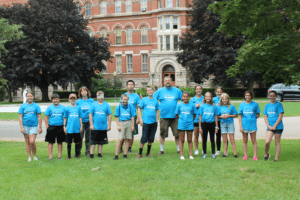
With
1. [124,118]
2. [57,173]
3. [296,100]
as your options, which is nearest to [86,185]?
[57,173]

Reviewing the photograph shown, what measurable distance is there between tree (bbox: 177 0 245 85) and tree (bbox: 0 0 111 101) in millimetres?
10625

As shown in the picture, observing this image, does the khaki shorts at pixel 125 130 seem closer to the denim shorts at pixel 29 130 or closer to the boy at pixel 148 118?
the boy at pixel 148 118

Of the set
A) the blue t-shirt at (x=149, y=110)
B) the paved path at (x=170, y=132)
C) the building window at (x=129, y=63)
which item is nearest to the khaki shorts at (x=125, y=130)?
the blue t-shirt at (x=149, y=110)

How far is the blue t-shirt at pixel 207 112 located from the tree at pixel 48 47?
24.9 metres

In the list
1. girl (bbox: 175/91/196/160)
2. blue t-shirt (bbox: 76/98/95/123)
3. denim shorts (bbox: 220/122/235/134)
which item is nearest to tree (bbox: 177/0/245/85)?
denim shorts (bbox: 220/122/235/134)

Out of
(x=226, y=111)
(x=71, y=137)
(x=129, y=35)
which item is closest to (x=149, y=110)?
(x=226, y=111)

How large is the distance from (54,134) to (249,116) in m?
4.92

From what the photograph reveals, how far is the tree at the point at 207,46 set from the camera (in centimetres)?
2861

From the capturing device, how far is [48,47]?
101ft

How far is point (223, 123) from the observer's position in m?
7.59

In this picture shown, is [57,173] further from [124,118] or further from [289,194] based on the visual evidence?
[289,194]

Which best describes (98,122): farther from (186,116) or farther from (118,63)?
(118,63)

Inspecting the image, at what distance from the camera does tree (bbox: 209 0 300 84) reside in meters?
6.48

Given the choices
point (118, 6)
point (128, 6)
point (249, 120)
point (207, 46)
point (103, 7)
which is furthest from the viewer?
point (103, 7)
